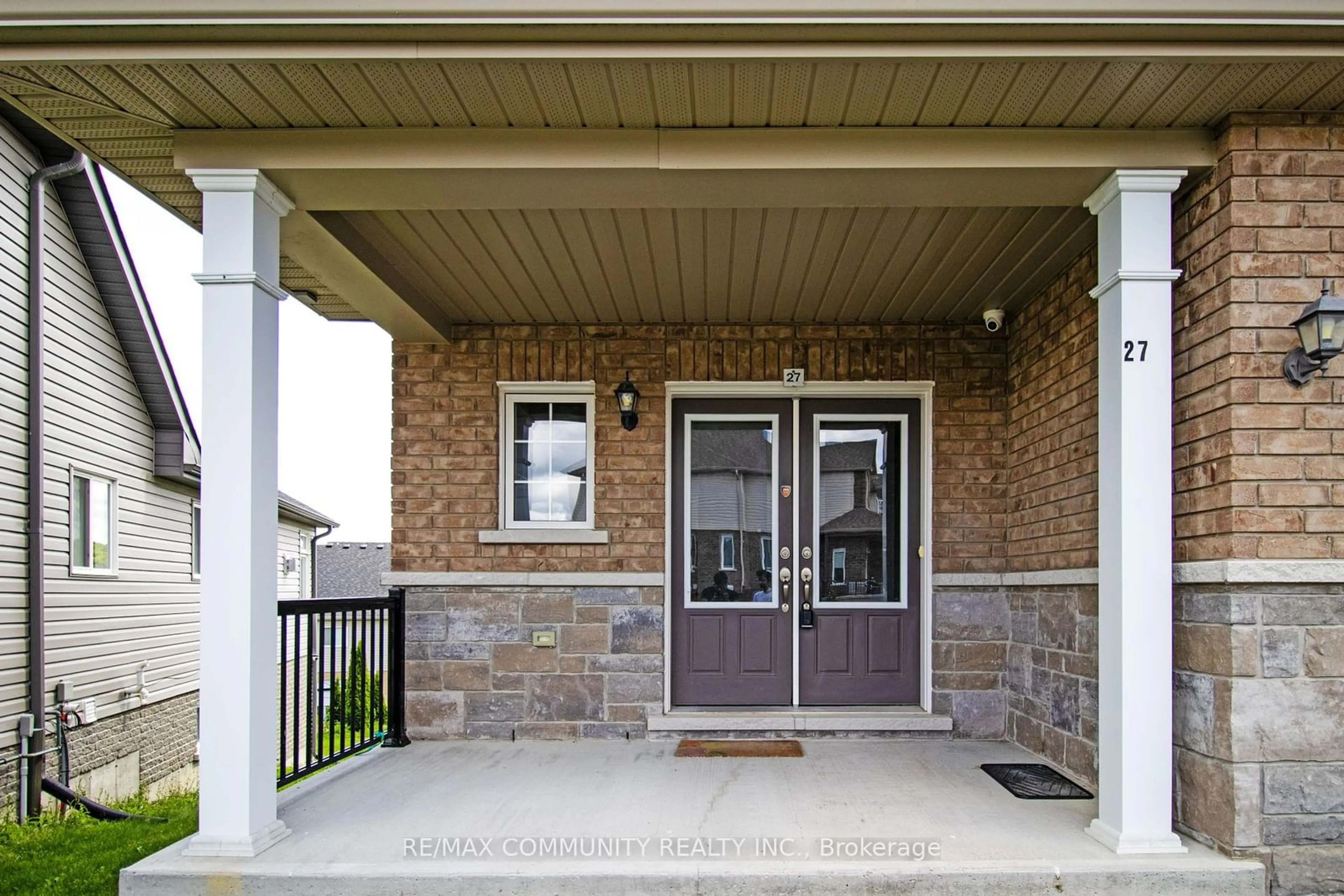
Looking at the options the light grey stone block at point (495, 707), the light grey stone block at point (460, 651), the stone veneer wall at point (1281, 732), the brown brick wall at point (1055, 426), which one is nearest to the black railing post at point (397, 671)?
the light grey stone block at point (460, 651)

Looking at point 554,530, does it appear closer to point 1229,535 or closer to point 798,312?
point 798,312

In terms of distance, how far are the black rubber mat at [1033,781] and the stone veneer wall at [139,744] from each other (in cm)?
678

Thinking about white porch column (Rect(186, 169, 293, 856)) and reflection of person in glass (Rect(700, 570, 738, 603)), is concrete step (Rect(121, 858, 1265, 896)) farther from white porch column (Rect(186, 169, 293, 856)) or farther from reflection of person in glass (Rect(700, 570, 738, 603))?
reflection of person in glass (Rect(700, 570, 738, 603))

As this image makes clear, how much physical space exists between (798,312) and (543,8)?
3075 millimetres

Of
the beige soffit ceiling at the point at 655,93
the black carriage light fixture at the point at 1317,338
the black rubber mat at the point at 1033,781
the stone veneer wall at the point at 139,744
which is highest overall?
the beige soffit ceiling at the point at 655,93

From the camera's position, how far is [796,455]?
589 centimetres

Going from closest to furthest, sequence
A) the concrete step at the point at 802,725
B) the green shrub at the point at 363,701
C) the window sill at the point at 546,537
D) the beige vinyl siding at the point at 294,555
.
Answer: the green shrub at the point at 363,701, the concrete step at the point at 802,725, the window sill at the point at 546,537, the beige vinyl siding at the point at 294,555

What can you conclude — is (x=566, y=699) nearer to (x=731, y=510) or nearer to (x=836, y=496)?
(x=731, y=510)

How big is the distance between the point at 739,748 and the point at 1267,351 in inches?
129

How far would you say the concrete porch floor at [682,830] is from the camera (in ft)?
10.6

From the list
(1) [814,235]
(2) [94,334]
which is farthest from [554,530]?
(2) [94,334]

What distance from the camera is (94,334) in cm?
863
